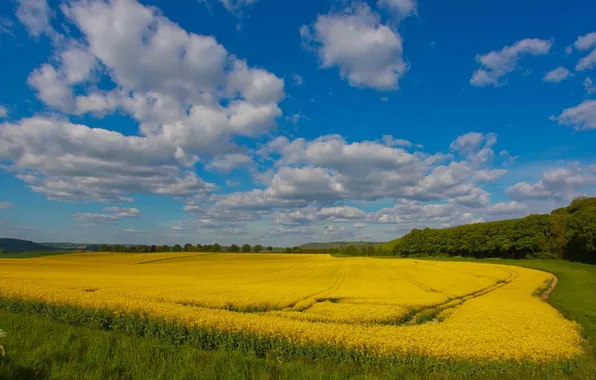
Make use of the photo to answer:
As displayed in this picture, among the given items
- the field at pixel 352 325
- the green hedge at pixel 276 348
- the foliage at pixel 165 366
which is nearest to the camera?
the foliage at pixel 165 366

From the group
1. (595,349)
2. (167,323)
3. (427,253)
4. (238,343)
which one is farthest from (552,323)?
(427,253)

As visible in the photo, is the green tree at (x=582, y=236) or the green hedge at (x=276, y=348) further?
the green tree at (x=582, y=236)

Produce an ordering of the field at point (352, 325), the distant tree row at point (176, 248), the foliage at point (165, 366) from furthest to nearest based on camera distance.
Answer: the distant tree row at point (176, 248)
the field at point (352, 325)
the foliage at point (165, 366)

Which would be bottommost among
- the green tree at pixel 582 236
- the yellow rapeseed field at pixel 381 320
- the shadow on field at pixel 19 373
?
the yellow rapeseed field at pixel 381 320

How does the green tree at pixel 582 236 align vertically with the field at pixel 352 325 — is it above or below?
above

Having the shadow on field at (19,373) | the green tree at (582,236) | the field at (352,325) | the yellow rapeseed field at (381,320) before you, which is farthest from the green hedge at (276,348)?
the green tree at (582,236)

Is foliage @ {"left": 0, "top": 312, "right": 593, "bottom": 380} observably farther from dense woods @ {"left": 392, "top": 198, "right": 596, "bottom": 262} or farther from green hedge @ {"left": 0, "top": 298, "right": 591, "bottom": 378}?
dense woods @ {"left": 392, "top": 198, "right": 596, "bottom": 262}

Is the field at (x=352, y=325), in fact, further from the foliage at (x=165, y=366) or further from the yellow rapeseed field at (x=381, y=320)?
the foliage at (x=165, y=366)

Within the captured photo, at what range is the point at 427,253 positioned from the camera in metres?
108

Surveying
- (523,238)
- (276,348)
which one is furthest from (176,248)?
(276,348)

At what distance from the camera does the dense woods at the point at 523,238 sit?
6569 cm

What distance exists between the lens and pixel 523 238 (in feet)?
272

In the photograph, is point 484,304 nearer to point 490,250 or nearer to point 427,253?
point 490,250

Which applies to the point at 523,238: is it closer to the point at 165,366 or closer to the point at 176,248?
the point at 165,366
